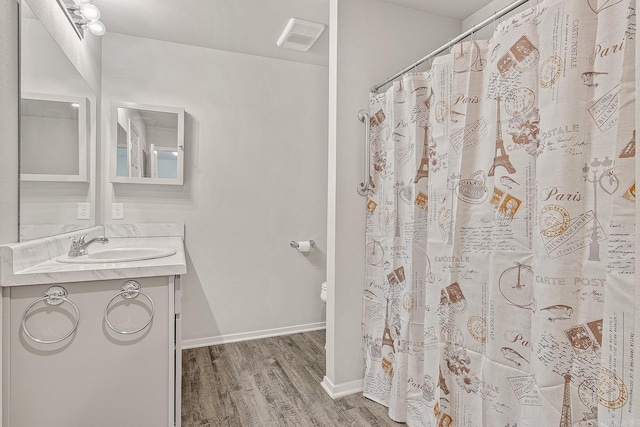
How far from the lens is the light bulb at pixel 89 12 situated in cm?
184

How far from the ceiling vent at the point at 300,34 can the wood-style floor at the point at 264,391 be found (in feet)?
8.04

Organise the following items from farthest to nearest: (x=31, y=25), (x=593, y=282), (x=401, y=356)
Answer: (x=401, y=356)
(x=31, y=25)
(x=593, y=282)

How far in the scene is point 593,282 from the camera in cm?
98

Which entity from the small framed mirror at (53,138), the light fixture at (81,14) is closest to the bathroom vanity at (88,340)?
the small framed mirror at (53,138)

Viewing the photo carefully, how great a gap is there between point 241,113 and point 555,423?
274 cm

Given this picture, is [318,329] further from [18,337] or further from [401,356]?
[18,337]

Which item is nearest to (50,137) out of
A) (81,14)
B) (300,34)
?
(81,14)

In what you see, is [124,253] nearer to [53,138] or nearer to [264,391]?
[53,138]

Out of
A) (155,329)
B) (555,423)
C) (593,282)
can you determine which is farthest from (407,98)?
(155,329)

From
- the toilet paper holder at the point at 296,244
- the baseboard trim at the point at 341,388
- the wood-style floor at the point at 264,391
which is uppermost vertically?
the toilet paper holder at the point at 296,244

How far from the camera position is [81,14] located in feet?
6.06

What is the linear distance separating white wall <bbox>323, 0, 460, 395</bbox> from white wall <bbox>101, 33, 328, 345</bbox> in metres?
1.02

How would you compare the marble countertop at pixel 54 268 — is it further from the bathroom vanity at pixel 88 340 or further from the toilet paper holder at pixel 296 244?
the toilet paper holder at pixel 296 244

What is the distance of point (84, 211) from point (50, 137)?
2.03 ft
